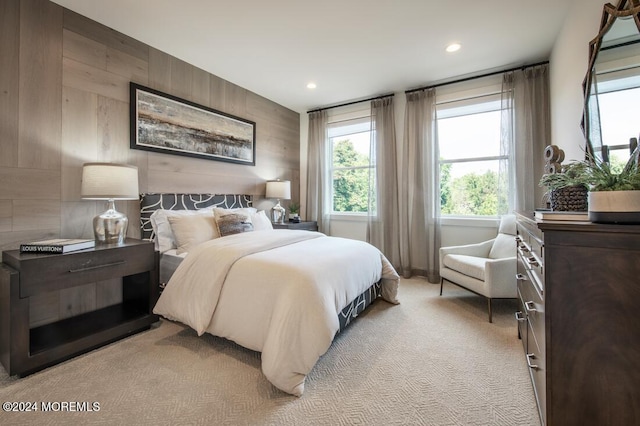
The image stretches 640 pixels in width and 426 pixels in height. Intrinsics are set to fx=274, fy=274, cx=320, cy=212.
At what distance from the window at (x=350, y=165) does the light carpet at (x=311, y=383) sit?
264cm

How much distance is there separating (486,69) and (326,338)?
12.1 feet

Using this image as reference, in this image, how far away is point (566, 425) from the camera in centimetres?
108

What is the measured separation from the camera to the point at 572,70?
228cm

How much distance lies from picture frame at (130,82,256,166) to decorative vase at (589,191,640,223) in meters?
3.47

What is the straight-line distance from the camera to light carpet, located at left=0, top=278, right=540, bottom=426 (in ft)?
4.58

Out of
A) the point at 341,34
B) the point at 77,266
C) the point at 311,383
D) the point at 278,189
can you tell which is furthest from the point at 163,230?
the point at 341,34

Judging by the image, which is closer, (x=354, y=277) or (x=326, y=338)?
(x=326, y=338)

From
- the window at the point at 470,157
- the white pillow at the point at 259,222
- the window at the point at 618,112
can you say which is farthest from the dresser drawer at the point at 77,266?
the window at the point at 470,157

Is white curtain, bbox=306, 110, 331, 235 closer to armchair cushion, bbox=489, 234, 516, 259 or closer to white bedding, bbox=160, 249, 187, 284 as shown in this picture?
armchair cushion, bbox=489, 234, 516, 259

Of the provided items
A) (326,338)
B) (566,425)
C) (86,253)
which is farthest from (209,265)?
(566,425)

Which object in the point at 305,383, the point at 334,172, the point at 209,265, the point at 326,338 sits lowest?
the point at 305,383

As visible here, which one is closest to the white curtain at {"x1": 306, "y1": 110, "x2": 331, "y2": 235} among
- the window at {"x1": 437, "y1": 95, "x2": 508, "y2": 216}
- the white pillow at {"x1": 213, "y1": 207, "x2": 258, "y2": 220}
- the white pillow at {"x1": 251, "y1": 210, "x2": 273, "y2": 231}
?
the white pillow at {"x1": 251, "y1": 210, "x2": 273, "y2": 231}

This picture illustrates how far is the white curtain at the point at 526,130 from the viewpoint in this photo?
3129mm

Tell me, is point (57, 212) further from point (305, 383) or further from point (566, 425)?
point (566, 425)
